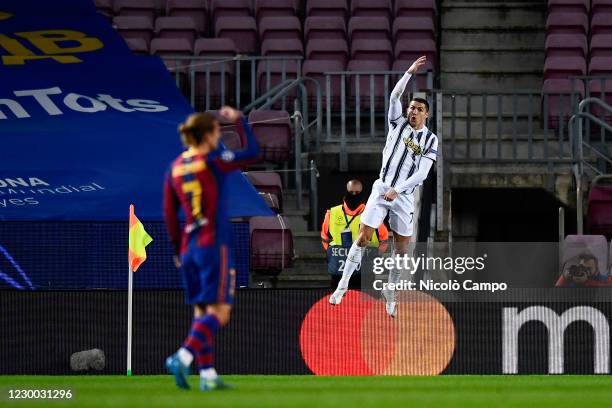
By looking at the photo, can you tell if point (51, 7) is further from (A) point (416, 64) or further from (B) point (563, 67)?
(B) point (563, 67)

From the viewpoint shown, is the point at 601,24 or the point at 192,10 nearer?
the point at 601,24

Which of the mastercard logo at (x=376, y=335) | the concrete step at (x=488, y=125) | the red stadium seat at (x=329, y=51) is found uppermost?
the red stadium seat at (x=329, y=51)

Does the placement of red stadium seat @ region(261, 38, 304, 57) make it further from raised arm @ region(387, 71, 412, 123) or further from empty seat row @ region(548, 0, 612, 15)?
raised arm @ region(387, 71, 412, 123)

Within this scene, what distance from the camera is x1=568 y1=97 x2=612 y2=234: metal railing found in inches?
676

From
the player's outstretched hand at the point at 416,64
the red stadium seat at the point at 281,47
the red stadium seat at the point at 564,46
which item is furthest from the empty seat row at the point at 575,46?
the player's outstretched hand at the point at 416,64

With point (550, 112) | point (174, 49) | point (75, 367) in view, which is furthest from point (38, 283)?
point (550, 112)

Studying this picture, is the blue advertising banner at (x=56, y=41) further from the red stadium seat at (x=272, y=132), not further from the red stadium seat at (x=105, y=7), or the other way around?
the red stadium seat at (x=105, y=7)

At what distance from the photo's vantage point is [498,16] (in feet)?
72.0

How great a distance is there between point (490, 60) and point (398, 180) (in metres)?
7.64

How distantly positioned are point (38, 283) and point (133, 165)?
2.17 meters

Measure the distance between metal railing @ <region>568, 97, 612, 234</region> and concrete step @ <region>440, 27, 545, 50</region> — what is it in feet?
9.20

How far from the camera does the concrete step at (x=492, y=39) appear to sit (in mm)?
21625

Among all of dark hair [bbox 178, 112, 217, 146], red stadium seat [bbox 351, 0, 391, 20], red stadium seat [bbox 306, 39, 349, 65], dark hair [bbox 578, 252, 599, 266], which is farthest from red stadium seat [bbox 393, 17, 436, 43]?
dark hair [bbox 178, 112, 217, 146]

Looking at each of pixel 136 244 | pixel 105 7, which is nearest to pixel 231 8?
pixel 105 7
